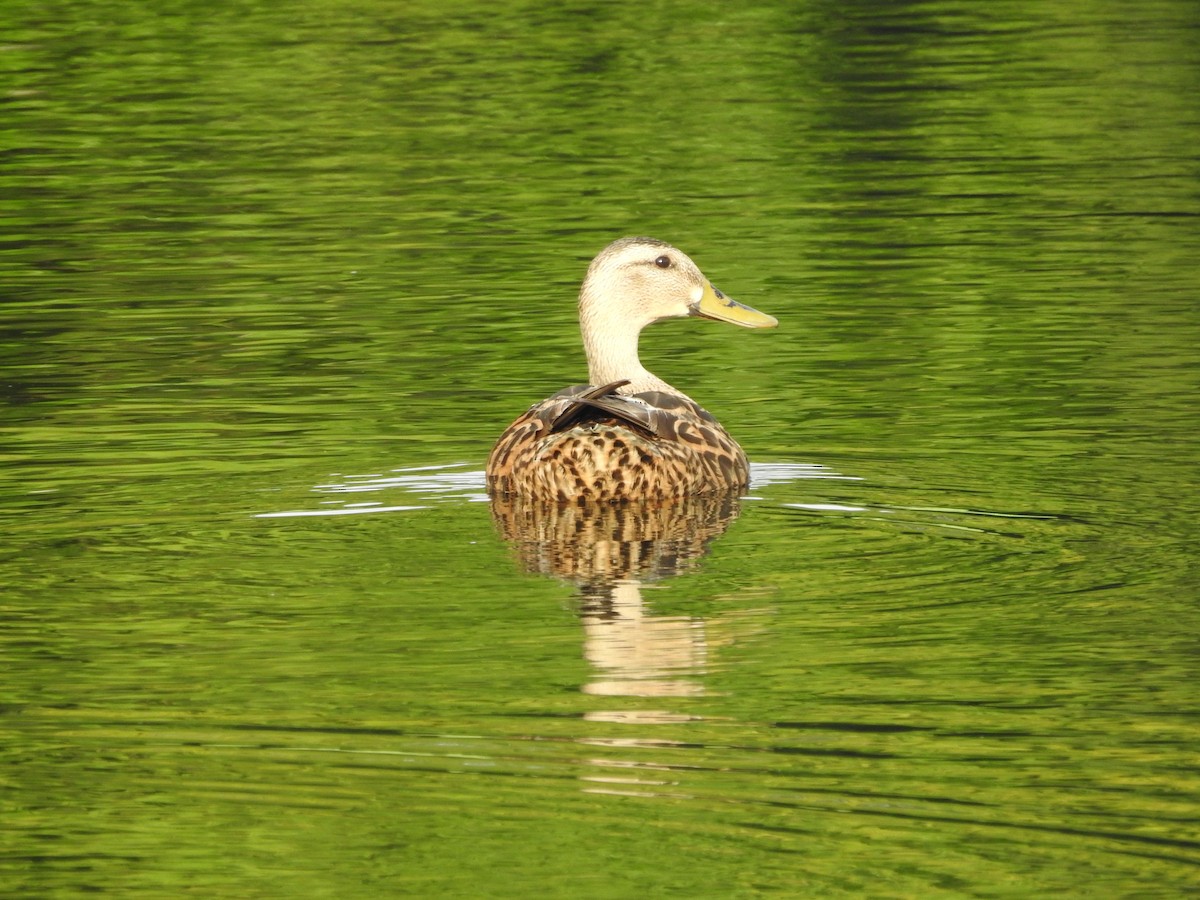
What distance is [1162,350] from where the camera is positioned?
13.1 m

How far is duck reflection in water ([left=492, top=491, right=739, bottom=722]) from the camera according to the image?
7.61 metres

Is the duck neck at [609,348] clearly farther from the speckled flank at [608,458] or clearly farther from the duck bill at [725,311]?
the speckled flank at [608,458]

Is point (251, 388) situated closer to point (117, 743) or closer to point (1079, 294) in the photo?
point (1079, 294)

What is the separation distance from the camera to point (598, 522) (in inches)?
393

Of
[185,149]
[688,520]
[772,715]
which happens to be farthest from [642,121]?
[772,715]

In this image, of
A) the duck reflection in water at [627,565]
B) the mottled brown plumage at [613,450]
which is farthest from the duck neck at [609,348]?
the duck reflection in water at [627,565]

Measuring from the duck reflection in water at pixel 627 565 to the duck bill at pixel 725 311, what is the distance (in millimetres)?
1925

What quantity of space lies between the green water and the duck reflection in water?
0.10 ft

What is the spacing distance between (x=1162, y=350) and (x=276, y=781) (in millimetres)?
7596

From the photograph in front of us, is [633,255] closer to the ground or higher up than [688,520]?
higher up

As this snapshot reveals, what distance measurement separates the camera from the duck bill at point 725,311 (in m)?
12.1

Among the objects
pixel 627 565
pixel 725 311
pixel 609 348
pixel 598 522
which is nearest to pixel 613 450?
pixel 598 522

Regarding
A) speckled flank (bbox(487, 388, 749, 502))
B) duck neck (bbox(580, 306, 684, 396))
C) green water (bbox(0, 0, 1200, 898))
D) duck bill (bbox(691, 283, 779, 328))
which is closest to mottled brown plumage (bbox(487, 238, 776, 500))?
speckled flank (bbox(487, 388, 749, 502))

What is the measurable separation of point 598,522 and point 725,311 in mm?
2493
